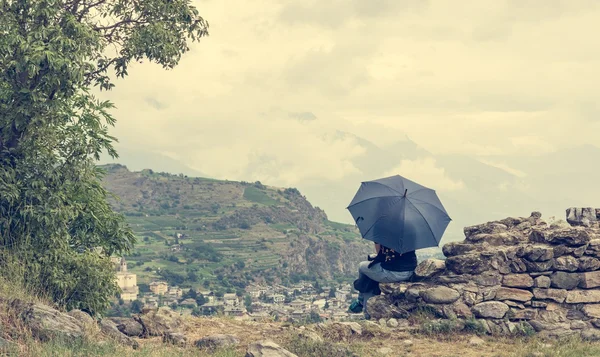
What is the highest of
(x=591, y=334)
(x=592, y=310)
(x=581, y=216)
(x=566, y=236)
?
(x=581, y=216)

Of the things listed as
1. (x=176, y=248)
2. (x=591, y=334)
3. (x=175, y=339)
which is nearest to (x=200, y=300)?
(x=176, y=248)

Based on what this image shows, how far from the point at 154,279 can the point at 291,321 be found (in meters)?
125

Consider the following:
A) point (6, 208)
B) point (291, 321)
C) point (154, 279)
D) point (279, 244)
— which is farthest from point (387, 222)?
point (279, 244)

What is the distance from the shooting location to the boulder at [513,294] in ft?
53.5

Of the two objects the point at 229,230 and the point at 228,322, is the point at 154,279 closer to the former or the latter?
the point at 229,230

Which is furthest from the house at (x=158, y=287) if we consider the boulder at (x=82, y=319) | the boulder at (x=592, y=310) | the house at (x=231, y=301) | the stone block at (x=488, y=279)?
the boulder at (x=592, y=310)

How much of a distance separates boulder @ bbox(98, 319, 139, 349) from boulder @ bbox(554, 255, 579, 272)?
30.5 feet

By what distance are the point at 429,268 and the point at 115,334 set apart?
24.1ft

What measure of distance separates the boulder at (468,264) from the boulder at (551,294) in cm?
124

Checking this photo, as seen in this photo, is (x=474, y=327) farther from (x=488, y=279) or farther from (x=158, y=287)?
(x=158, y=287)

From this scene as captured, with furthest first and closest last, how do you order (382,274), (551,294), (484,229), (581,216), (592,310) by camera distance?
1. (484,229)
2. (581,216)
3. (382,274)
4. (551,294)
5. (592,310)

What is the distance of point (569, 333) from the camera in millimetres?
15562

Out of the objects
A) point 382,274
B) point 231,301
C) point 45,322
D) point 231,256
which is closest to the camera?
point 45,322

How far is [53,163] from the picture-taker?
18188 millimetres
